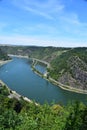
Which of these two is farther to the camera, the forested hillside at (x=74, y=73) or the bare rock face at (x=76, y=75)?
the forested hillside at (x=74, y=73)

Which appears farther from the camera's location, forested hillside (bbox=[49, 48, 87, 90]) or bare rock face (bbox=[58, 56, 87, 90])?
forested hillside (bbox=[49, 48, 87, 90])

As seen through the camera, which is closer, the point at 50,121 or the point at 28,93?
the point at 50,121

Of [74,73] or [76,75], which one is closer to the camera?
[76,75]

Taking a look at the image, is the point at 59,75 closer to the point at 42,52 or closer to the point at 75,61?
the point at 75,61

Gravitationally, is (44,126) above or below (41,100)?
above

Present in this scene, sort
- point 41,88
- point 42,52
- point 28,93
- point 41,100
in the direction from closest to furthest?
point 41,100
point 28,93
point 41,88
point 42,52

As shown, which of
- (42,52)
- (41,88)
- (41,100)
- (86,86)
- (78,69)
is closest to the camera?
(41,100)

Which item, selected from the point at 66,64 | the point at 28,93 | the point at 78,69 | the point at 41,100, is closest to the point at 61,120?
the point at 41,100

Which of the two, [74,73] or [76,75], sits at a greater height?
[74,73]
